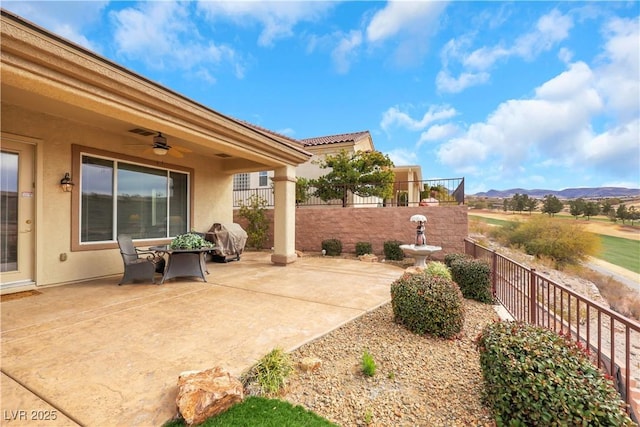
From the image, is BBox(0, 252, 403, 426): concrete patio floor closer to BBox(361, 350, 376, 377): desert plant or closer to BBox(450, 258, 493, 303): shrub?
BBox(361, 350, 376, 377): desert plant

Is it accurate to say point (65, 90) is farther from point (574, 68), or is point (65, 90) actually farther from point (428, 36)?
point (574, 68)

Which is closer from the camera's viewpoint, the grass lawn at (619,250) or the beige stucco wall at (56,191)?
the beige stucco wall at (56,191)

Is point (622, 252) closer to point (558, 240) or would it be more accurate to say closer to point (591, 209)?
point (591, 209)

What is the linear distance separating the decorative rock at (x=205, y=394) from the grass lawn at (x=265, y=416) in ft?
0.18

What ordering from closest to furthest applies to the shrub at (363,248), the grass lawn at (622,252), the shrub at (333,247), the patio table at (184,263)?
1. the patio table at (184,263)
2. the shrub at (363,248)
3. the shrub at (333,247)
4. the grass lawn at (622,252)

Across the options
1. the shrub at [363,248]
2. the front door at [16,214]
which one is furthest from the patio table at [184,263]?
the shrub at [363,248]

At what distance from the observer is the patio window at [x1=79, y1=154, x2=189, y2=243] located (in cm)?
632

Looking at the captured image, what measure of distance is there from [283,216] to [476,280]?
16.0 feet

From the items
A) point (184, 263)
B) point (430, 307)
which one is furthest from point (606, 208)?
point (184, 263)

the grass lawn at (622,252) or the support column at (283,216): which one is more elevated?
the support column at (283,216)

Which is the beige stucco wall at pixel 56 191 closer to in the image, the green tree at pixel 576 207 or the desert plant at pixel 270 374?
the desert plant at pixel 270 374

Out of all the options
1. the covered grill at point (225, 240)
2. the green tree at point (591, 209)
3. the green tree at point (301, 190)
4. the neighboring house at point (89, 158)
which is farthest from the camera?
the green tree at point (591, 209)

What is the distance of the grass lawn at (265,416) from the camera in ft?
6.63

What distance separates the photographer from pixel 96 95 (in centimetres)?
385
